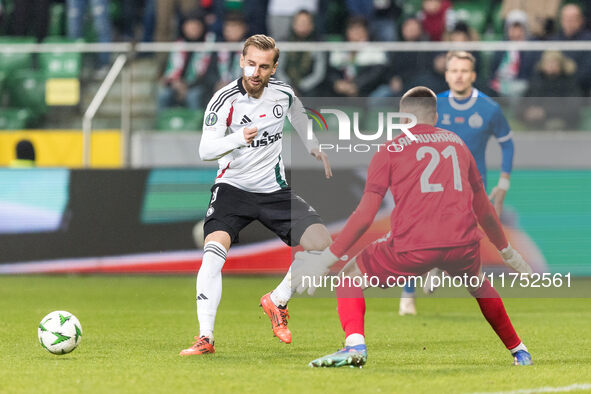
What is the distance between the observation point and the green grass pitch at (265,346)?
5852mm

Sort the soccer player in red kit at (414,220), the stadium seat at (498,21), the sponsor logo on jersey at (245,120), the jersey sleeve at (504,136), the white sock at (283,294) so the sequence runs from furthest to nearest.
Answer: the stadium seat at (498,21)
the jersey sleeve at (504,136)
the white sock at (283,294)
the sponsor logo on jersey at (245,120)
the soccer player in red kit at (414,220)

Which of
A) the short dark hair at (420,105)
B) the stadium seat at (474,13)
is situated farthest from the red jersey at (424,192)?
the stadium seat at (474,13)

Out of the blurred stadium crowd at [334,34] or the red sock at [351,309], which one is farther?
the blurred stadium crowd at [334,34]

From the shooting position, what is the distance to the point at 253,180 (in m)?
7.70

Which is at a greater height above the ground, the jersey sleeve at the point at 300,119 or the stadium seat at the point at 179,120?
the jersey sleeve at the point at 300,119

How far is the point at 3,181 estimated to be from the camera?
13906 millimetres

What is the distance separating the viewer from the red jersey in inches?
245

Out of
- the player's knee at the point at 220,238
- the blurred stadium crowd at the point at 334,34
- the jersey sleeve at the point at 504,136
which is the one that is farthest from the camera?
the blurred stadium crowd at the point at 334,34

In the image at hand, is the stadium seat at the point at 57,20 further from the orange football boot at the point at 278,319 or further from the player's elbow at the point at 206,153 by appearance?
the player's elbow at the point at 206,153

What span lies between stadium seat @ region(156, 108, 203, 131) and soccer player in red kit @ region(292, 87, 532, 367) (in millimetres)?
7538

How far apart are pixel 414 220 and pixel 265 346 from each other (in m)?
1.93

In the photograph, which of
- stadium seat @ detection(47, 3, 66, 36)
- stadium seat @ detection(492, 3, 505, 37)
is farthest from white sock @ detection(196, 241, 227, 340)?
stadium seat @ detection(47, 3, 66, 36)

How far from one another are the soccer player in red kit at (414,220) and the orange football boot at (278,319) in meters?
1.27

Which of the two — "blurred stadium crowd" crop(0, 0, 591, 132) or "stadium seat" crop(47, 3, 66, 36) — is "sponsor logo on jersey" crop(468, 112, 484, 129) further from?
"stadium seat" crop(47, 3, 66, 36)
